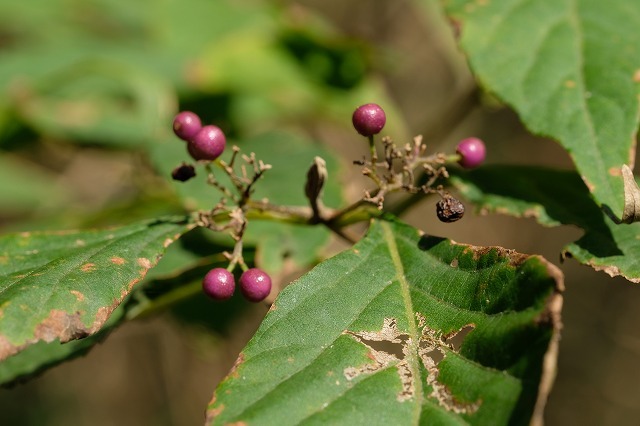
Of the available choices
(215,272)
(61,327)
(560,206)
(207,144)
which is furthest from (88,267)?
(560,206)

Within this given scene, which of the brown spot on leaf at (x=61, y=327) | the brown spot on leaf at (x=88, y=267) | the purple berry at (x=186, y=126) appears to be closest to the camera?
the brown spot on leaf at (x=61, y=327)

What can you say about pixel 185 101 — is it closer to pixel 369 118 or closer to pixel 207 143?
pixel 207 143

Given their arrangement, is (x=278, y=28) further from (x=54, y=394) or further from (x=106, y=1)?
(x=54, y=394)

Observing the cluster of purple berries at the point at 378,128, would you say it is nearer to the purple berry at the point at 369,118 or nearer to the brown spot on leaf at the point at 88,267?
the purple berry at the point at 369,118

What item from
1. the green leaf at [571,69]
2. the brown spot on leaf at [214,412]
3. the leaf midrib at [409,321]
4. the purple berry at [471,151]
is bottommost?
the leaf midrib at [409,321]

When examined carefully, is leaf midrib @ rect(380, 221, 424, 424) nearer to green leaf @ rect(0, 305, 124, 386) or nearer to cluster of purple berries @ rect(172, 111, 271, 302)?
cluster of purple berries @ rect(172, 111, 271, 302)

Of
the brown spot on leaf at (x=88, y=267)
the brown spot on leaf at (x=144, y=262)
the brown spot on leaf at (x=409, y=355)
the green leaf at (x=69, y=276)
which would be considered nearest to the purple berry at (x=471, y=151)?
the brown spot on leaf at (x=409, y=355)
